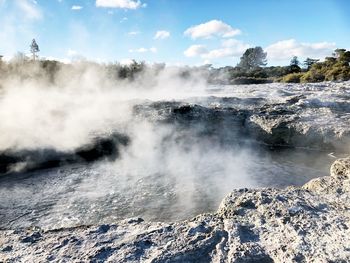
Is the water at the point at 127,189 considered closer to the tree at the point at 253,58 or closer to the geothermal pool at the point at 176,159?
the geothermal pool at the point at 176,159

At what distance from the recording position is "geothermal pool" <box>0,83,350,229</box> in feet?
19.4

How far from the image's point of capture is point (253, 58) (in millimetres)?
66438

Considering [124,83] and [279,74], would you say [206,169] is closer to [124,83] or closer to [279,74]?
[124,83]

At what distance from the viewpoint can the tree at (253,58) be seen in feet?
217

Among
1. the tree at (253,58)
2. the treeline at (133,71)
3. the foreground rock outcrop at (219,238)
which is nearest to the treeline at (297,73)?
the treeline at (133,71)

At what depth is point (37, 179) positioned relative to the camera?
7.39 m

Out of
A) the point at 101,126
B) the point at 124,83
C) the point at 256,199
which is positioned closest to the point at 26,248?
the point at 256,199

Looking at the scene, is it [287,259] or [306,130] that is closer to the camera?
[287,259]

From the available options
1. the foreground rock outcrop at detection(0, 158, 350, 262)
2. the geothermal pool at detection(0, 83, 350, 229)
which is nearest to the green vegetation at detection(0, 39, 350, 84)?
the geothermal pool at detection(0, 83, 350, 229)

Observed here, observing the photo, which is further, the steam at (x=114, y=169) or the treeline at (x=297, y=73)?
the treeline at (x=297, y=73)

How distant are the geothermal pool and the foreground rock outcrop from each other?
1643mm

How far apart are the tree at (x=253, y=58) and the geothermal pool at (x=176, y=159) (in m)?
54.2

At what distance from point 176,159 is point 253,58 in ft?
200

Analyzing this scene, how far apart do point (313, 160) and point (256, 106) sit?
3.50 metres
